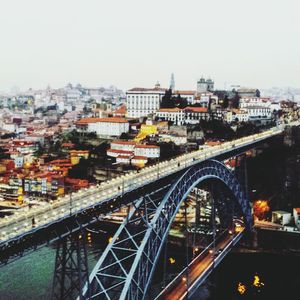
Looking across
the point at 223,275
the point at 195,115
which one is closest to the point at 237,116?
the point at 195,115

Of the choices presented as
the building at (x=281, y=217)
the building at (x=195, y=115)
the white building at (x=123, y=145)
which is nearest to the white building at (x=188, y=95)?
the building at (x=195, y=115)

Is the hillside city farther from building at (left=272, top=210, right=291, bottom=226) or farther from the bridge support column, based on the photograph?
the bridge support column

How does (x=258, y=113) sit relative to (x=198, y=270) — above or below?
above

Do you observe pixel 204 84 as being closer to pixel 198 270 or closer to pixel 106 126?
pixel 106 126

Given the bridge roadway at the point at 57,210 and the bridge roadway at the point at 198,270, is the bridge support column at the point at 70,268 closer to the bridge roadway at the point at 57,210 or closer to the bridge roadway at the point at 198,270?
the bridge roadway at the point at 57,210

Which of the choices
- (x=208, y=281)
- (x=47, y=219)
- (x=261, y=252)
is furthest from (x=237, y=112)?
(x=47, y=219)

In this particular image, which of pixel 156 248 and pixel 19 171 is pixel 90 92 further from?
pixel 156 248
